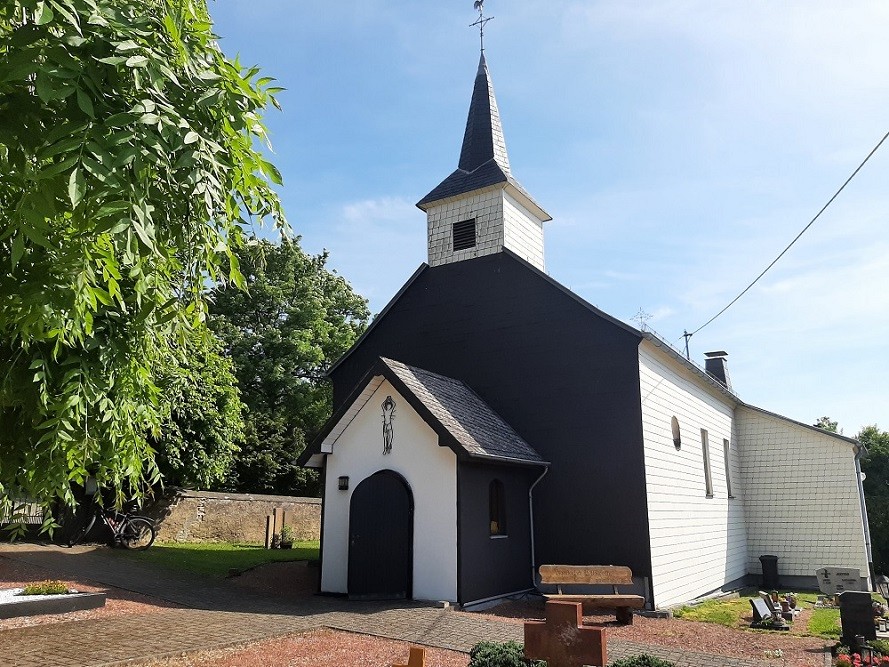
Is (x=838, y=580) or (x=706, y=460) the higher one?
(x=706, y=460)

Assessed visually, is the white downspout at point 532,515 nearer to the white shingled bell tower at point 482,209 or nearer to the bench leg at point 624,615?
the bench leg at point 624,615

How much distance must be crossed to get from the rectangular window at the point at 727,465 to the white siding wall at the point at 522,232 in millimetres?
8354

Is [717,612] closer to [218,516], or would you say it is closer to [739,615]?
[739,615]

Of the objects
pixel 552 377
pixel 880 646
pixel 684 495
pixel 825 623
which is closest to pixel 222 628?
Answer: pixel 880 646

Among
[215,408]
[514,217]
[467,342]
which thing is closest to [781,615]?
[467,342]

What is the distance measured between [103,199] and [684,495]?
16.2m

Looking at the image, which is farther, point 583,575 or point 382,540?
point 382,540

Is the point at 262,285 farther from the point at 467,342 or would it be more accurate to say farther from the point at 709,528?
the point at 709,528

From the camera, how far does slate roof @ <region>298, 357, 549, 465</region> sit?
1309cm

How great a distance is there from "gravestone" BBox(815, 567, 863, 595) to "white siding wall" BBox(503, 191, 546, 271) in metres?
10.4

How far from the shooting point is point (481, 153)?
1956 centimetres

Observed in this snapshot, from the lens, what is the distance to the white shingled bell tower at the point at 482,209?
59.2ft

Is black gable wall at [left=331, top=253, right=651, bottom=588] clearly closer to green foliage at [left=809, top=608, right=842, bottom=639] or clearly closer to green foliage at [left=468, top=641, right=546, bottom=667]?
green foliage at [left=809, top=608, right=842, bottom=639]

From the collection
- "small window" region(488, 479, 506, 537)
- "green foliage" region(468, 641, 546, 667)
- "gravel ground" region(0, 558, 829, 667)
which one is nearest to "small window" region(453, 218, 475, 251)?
"small window" region(488, 479, 506, 537)
